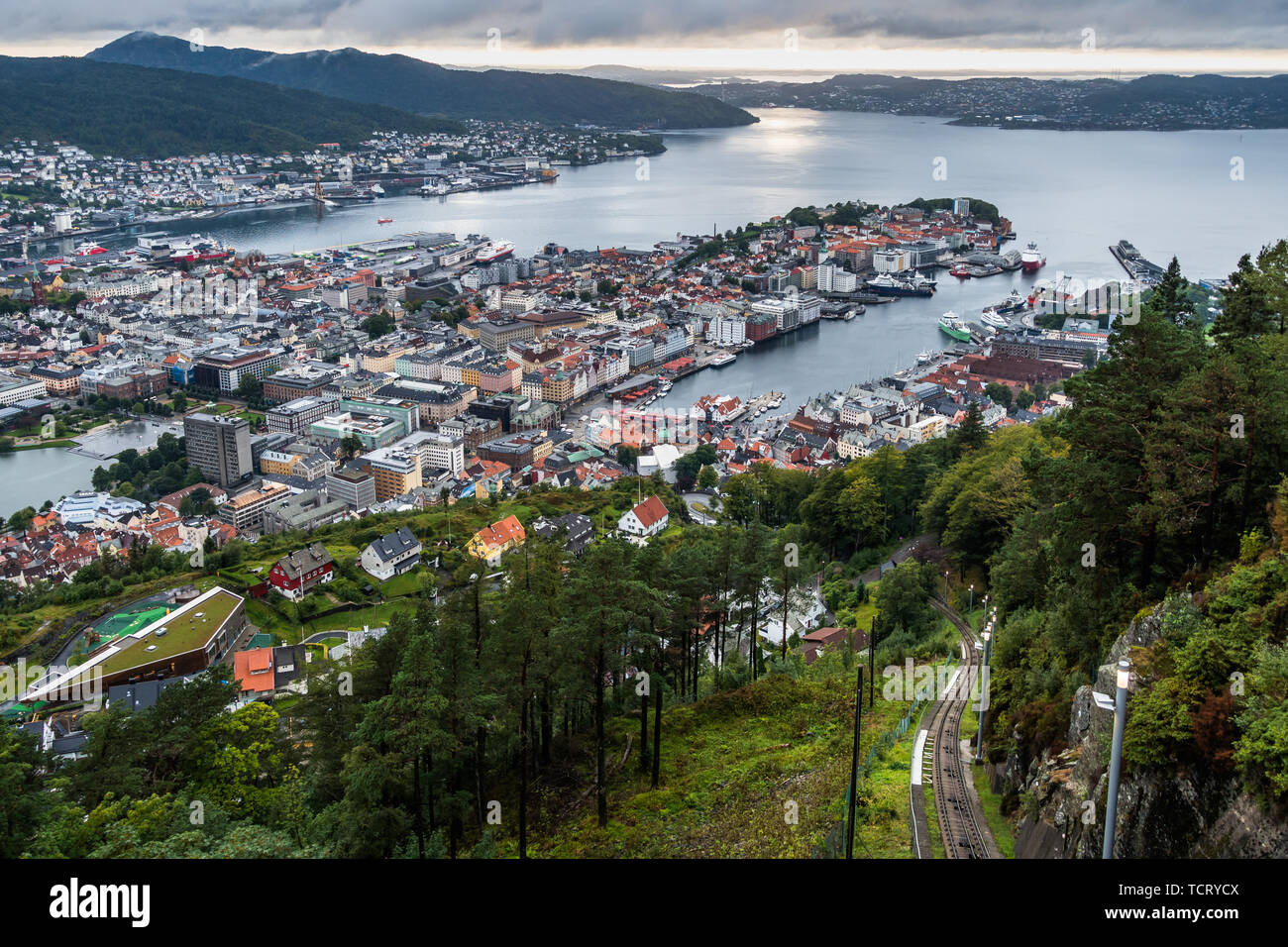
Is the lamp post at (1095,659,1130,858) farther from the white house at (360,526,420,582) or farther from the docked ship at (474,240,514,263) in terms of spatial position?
the docked ship at (474,240,514,263)

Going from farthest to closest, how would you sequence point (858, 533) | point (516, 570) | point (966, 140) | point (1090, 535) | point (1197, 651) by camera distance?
1. point (966, 140)
2. point (858, 533)
3. point (516, 570)
4. point (1090, 535)
5. point (1197, 651)

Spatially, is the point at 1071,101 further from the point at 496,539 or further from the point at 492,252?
the point at 496,539

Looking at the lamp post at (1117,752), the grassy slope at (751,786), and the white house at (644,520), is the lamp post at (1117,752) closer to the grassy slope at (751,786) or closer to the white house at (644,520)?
the grassy slope at (751,786)

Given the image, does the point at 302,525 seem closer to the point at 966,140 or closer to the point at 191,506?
the point at 191,506

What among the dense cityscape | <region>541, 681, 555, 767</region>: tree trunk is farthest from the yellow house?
<region>541, 681, 555, 767</region>: tree trunk

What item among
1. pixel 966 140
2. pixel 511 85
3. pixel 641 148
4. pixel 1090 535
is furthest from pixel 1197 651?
pixel 511 85

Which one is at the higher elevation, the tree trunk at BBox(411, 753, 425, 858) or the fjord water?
the fjord water
